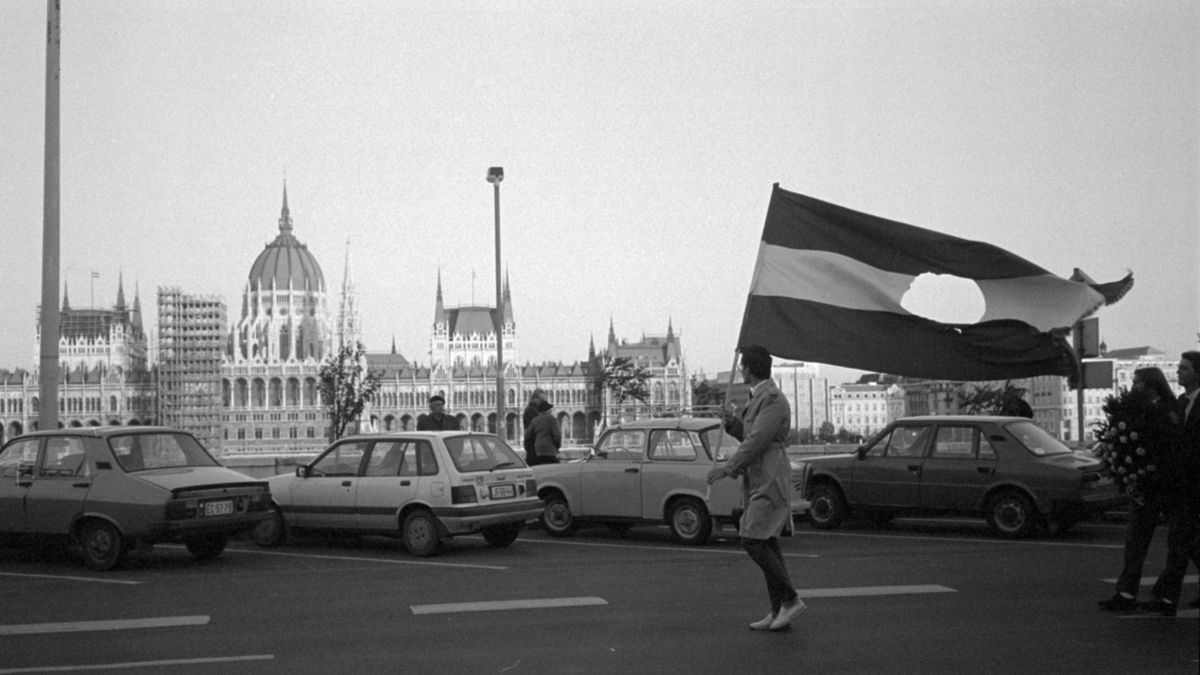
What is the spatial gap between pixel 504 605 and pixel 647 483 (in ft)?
18.4

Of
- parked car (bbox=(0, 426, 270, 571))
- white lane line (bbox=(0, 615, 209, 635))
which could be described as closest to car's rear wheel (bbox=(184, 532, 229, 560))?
parked car (bbox=(0, 426, 270, 571))

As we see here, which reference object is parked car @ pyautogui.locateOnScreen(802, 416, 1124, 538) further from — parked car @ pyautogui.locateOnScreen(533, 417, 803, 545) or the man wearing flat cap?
the man wearing flat cap

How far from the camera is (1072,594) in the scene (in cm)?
1079

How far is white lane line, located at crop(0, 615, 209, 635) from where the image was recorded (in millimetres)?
9672

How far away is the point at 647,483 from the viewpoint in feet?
52.4

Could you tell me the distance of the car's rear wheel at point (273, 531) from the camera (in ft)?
51.6

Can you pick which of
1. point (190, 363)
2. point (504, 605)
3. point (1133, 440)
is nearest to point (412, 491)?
point (504, 605)

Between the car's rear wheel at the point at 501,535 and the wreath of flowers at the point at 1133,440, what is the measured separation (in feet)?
25.4

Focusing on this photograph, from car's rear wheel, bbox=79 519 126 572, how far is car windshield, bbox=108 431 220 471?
0.68 meters

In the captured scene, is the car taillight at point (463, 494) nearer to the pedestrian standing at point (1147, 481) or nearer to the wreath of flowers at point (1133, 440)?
the pedestrian standing at point (1147, 481)

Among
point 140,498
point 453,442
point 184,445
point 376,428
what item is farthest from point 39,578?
point 376,428

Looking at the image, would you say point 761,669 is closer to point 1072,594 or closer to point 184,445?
point 1072,594

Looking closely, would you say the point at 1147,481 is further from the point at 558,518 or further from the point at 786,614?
the point at 558,518

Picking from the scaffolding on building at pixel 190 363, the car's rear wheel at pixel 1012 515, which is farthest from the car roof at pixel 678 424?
the scaffolding on building at pixel 190 363
